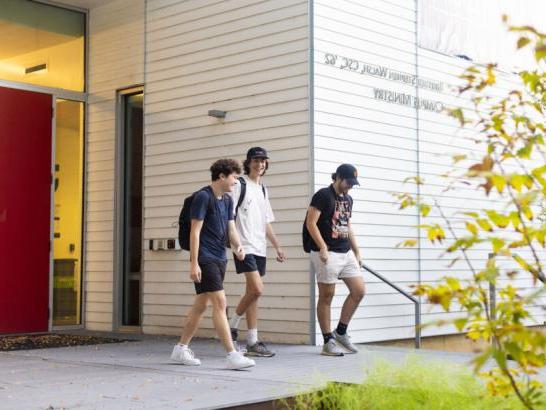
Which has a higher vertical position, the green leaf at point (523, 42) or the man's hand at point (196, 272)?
the green leaf at point (523, 42)

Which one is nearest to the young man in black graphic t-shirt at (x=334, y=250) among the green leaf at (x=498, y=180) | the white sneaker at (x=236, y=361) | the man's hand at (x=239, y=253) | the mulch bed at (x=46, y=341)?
the man's hand at (x=239, y=253)

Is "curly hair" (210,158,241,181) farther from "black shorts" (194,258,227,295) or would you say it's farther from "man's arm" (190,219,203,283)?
"black shorts" (194,258,227,295)

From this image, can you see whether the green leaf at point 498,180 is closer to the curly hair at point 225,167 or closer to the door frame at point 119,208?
the curly hair at point 225,167

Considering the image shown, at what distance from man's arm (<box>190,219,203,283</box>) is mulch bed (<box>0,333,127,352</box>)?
10.2 feet

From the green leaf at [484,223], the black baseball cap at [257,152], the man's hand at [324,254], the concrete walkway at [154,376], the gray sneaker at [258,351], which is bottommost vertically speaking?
the concrete walkway at [154,376]

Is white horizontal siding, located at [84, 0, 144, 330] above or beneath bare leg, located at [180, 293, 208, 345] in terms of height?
above

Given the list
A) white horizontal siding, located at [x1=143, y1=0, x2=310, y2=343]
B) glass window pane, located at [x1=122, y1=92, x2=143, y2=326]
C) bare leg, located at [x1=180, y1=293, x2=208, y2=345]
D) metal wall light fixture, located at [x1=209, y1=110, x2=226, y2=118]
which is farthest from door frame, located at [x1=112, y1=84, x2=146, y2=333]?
bare leg, located at [x1=180, y1=293, x2=208, y2=345]

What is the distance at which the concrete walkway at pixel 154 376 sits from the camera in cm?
521

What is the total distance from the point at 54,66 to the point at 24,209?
1.98m

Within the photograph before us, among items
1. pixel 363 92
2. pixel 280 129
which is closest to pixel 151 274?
pixel 280 129

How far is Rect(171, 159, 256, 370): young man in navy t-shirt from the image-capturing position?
6484mm

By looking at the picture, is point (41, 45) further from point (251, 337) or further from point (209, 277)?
point (209, 277)

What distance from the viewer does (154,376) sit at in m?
6.31

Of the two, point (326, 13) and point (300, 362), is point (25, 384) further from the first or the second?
point (326, 13)
